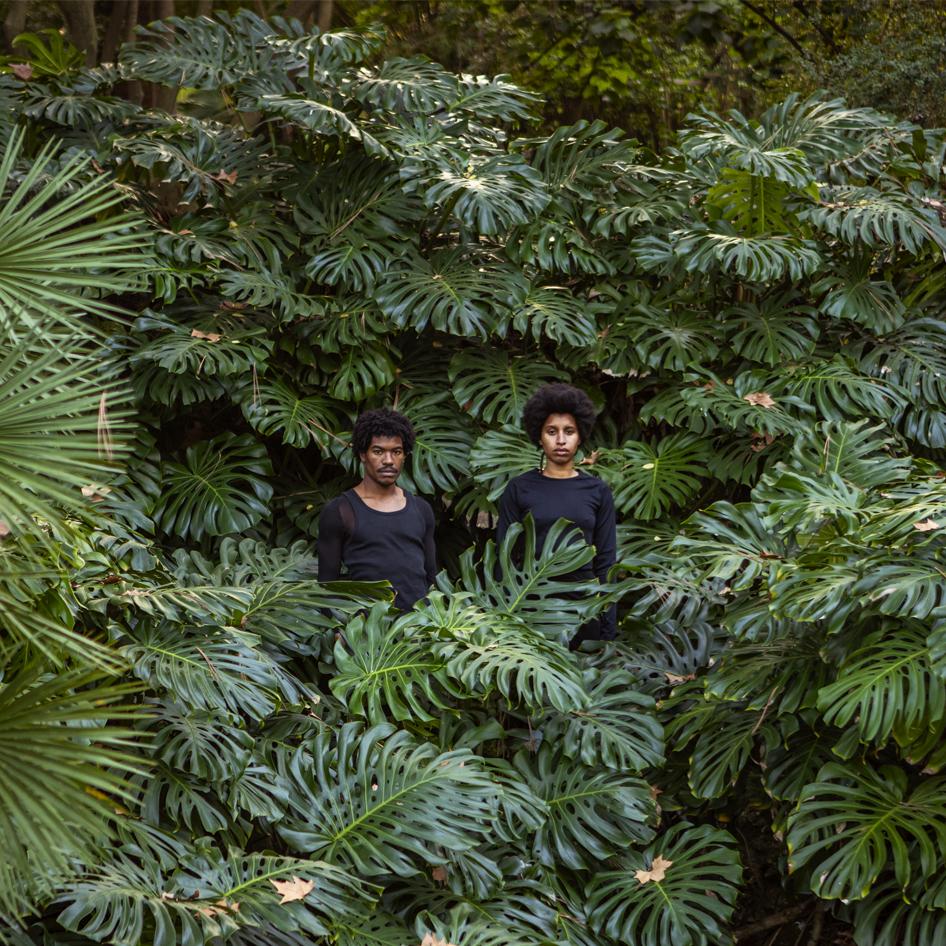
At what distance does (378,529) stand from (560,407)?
753mm

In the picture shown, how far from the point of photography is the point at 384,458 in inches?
161

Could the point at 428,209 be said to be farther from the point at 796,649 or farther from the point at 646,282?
the point at 796,649

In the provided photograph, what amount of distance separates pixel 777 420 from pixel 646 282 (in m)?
1.10

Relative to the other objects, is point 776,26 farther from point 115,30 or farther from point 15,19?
point 15,19

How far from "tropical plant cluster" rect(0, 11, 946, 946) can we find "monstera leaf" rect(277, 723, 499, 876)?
0.01 m

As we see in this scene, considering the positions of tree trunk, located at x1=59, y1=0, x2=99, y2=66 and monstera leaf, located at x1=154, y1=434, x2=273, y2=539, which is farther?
tree trunk, located at x1=59, y1=0, x2=99, y2=66

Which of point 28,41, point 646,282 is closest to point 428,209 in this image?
point 646,282

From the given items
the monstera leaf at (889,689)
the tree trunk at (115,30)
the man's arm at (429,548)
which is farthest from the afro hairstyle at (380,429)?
the tree trunk at (115,30)

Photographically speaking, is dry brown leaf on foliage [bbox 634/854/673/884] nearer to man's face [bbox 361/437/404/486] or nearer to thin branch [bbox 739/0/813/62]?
man's face [bbox 361/437/404/486]

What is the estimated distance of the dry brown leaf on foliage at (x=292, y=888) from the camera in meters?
2.96

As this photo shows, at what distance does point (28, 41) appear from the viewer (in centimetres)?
600

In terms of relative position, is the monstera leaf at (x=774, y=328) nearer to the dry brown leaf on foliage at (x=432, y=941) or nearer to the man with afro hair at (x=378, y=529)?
the man with afro hair at (x=378, y=529)

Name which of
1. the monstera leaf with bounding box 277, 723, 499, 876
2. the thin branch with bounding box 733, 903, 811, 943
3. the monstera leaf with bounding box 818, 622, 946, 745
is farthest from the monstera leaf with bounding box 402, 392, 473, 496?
the monstera leaf with bounding box 818, 622, 946, 745

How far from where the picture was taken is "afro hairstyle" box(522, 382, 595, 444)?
171 inches
